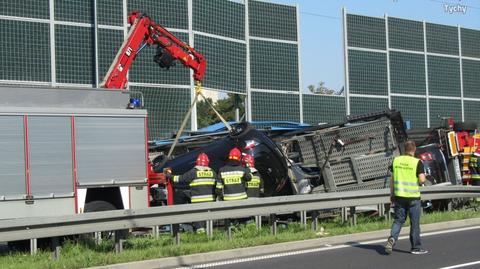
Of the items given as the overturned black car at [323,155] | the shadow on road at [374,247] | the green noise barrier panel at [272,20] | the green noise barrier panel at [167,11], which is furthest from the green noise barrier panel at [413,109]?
the shadow on road at [374,247]

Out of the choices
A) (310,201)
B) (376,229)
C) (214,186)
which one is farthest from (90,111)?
(376,229)

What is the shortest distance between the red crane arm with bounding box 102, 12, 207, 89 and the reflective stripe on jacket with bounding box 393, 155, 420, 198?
7.59 m

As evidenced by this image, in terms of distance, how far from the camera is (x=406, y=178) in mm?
10242

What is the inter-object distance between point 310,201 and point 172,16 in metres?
12.9

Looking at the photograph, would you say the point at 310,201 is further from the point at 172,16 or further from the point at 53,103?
the point at 172,16

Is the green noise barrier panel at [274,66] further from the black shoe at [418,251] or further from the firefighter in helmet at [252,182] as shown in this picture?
the black shoe at [418,251]

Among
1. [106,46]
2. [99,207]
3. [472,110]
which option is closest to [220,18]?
[106,46]

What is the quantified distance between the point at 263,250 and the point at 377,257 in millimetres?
1880

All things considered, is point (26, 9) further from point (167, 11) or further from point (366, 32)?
point (366, 32)

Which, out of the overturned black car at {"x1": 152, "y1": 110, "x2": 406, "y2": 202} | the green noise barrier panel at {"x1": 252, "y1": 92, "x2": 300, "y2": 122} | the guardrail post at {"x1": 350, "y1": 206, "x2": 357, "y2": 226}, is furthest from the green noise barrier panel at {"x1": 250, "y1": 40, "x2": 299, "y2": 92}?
the guardrail post at {"x1": 350, "y1": 206, "x2": 357, "y2": 226}

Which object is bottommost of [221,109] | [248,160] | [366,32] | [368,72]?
[248,160]

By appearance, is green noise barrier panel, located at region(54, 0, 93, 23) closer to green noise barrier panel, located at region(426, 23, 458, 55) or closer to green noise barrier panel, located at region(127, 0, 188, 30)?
green noise barrier panel, located at region(127, 0, 188, 30)

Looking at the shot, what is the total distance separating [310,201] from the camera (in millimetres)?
12398

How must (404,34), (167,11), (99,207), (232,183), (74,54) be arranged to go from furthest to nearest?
(404,34) < (167,11) < (74,54) < (232,183) < (99,207)
